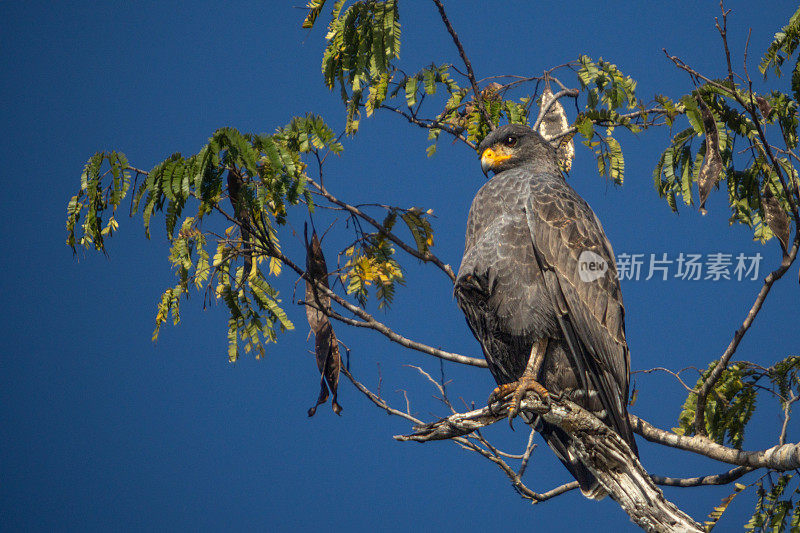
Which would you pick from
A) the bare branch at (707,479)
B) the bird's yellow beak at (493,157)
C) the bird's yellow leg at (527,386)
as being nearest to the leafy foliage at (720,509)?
the bare branch at (707,479)

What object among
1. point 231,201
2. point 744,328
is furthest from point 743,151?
point 231,201

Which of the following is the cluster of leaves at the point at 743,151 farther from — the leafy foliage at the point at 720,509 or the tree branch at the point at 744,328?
the leafy foliage at the point at 720,509

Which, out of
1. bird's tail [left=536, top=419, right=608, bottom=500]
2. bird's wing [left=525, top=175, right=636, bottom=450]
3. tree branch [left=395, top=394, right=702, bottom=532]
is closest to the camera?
tree branch [left=395, top=394, right=702, bottom=532]

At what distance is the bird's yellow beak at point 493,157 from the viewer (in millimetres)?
4430

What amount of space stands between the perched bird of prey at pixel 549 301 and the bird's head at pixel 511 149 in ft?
1.20

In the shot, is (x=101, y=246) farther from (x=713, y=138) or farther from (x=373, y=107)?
(x=713, y=138)

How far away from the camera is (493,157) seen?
4.44 metres

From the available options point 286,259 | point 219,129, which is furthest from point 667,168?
point 219,129

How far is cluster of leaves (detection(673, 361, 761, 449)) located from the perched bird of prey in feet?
1.89

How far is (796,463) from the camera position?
134 inches

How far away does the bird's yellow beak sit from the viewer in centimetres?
443

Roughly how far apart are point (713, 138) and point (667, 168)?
0.47m

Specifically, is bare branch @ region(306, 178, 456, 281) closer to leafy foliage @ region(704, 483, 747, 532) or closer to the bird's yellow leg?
the bird's yellow leg

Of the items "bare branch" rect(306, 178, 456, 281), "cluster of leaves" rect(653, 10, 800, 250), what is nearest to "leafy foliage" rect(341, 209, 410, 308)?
"bare branch" rect(306, 178, 456, 281)
